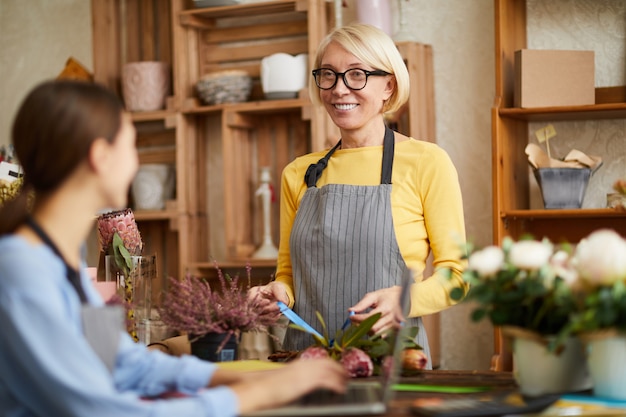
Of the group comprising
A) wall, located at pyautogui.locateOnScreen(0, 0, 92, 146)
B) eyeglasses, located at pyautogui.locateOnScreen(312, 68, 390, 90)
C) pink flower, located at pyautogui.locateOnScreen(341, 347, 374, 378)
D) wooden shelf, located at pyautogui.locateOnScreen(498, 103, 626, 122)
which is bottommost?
pink flower, located at pyautogui.locateOnScreen(341, 347, 374, 378)

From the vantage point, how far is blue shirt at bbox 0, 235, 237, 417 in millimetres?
1108

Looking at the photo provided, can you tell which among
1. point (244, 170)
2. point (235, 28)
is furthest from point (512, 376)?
point (235, 28)

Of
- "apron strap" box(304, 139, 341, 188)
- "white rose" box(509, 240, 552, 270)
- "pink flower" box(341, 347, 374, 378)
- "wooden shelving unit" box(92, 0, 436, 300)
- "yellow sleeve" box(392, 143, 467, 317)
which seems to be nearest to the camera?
"white rose" box(509, 240, 552, 270)

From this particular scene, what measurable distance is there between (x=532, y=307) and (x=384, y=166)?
913 mm

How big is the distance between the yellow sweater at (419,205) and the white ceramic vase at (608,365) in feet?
2.06

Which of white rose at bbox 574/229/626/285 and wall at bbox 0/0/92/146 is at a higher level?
wall at bbox 0/0/92/146

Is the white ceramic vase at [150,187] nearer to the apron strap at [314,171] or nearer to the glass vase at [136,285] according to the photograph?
the apron strap at [314,171]

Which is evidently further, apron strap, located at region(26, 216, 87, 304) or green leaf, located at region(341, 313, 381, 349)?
green leaf, located at region(341, 313, 381, 349)

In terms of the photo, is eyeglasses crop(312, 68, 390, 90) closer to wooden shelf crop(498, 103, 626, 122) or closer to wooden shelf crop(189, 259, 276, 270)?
wooden shelf crop(498, 103, 626, 122)

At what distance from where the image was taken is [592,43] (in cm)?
356

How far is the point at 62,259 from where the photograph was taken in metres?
1.21

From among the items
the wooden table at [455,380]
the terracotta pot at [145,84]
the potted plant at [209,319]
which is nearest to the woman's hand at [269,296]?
the potted plant at [209,319]

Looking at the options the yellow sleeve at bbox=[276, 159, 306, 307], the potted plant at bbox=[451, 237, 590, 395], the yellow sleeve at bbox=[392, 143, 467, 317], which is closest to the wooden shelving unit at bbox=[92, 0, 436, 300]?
the yellow sleeve at bbox=[276, 159, 306, 307]

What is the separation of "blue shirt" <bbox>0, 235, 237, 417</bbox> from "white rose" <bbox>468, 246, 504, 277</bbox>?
46cm
